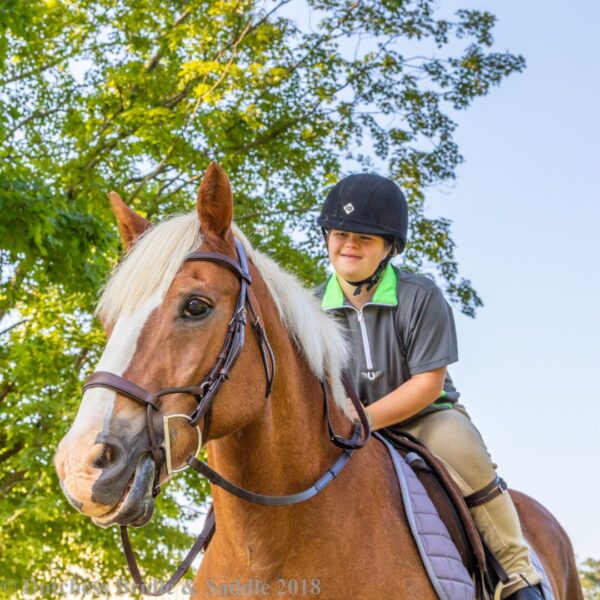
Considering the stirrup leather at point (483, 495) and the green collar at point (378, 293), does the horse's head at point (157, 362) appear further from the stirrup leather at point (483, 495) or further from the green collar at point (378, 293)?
the stirrup leather at point (483, 495)

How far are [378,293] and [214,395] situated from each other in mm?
1508

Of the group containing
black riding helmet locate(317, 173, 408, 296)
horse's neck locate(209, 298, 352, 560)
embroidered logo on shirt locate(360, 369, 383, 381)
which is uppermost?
black riding helmet locate(317, 173, 408, 296)

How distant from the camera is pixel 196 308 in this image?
3178 millimetres

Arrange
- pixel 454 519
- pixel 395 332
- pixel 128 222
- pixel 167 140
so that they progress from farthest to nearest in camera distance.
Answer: pixel 167 140 → pixel 395 332 → pixel 454 519 → pixel 128 222

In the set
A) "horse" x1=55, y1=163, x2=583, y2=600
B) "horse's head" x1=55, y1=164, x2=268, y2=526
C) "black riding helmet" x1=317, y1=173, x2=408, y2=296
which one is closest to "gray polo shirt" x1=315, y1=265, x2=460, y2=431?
"black riding helmet" x1=317, y1=173, x2=408, y2=296

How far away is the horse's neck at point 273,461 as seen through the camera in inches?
134

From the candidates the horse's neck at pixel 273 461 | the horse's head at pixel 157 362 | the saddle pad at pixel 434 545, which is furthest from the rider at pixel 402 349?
the horse's head at pixel 157 362

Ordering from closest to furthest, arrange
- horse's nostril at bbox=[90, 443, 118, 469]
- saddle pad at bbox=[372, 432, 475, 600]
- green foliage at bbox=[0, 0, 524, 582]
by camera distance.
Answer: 1. horse's nostril at bbox=[90, 443, 118, 469]
2. saddle pad at bbox=[372, 432, 475, 600]
3. green foliage at bbox=[0, 0, 524, 582]

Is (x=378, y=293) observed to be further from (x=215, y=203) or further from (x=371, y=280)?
(x=215, y=203)

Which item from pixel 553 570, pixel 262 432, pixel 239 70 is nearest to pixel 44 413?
pixel 239 70

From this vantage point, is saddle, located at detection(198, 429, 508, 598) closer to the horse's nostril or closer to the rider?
the rider

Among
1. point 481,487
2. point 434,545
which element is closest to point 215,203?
point 434,545

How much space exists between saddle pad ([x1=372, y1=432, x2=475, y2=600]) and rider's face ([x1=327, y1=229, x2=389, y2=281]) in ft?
3.46

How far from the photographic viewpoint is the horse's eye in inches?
124
